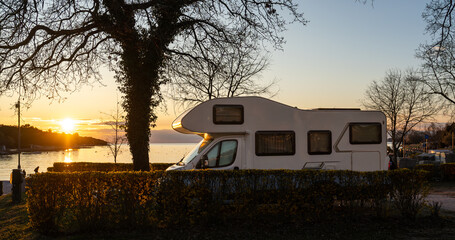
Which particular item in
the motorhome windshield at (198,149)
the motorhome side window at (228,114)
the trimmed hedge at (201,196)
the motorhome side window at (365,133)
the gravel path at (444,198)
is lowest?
the gravel path at (444,198)

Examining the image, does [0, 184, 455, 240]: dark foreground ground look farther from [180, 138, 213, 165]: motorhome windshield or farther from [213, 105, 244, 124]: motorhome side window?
[213, 105, 244, 124]: motorhome side window

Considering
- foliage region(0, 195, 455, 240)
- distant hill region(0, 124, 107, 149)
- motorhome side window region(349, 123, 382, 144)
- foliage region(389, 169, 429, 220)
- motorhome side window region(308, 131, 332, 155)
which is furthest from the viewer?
distant hill region(0, 124, 107, 149)

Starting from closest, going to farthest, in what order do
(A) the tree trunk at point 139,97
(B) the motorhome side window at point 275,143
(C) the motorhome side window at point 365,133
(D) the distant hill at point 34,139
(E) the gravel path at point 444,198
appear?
(B) the motorhome side window at point 275,143
(C) the motorhome side window at point 365,133
(E) the gravel path at point 444,198
(A) the tree trunk at point 139,97
(D) the distant hill at point 34,139

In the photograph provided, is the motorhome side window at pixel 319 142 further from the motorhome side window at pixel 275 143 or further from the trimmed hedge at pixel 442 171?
the trimmed hedge at pixel 442 171

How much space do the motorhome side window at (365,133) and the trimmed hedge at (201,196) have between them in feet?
7.00

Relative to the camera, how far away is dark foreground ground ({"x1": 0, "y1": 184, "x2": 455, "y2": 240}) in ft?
25.6

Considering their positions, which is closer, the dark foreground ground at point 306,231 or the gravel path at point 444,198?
the dark foreground ground at point 306,231

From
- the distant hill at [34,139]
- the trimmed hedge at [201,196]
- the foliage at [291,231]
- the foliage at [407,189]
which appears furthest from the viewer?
the distant hill at [34,139]

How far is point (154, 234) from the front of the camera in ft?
25.7

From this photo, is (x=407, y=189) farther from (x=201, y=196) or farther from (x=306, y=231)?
(x=201, y=196)

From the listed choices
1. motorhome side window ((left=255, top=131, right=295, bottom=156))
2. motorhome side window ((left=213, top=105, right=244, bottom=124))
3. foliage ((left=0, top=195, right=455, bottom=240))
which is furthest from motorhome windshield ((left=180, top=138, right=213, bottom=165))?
foliage ((left=0, top=195, right=455, bottom=240))

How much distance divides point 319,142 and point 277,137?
122cm

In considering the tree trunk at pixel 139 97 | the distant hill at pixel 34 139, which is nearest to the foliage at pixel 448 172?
the tree trunk at pixel 139 97

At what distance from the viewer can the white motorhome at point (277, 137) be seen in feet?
33.8
